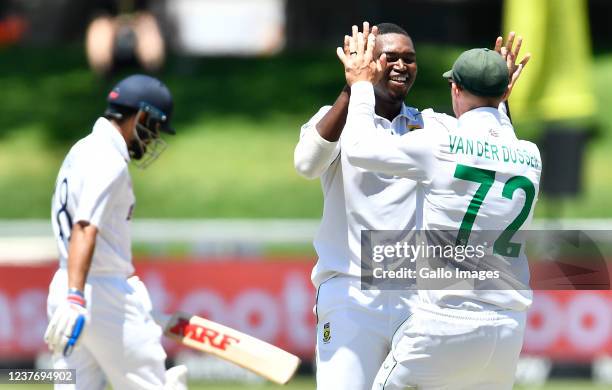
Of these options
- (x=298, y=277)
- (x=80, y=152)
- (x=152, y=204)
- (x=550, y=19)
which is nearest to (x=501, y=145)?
(x=80, y=152)

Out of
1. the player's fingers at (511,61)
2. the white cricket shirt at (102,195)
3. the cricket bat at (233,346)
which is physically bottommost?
the cricket bat at (233,346)

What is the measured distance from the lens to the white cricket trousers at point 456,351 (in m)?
4.75

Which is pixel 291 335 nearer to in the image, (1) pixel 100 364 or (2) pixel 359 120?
(1) pixel 100 364

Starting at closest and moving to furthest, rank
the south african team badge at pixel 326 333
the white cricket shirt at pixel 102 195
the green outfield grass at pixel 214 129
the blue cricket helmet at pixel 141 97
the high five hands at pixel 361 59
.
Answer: the high five hands at pixel 361 59
the south african team badge at pixel 326 333
the white cricket shirt at pixel 102 195
the blue cricket helmet at pixel 141 97
the green outfield grass at pixel 214 129

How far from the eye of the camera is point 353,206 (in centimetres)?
528

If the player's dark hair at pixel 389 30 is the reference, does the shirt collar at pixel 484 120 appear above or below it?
below

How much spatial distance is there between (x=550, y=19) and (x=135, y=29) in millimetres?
6490

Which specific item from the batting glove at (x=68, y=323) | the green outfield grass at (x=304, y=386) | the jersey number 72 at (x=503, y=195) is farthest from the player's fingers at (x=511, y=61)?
the green outfield grass at (x=304, y=386)

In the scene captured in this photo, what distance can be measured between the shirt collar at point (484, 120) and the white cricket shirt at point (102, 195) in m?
1.68

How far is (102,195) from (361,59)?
140cm

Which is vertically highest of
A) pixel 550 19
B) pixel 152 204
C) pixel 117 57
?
pixel 550 19

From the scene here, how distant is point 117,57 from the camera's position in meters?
15.6

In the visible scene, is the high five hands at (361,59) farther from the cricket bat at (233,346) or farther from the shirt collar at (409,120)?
the cricket bat at (233,346)

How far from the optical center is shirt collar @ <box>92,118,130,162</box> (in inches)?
232
